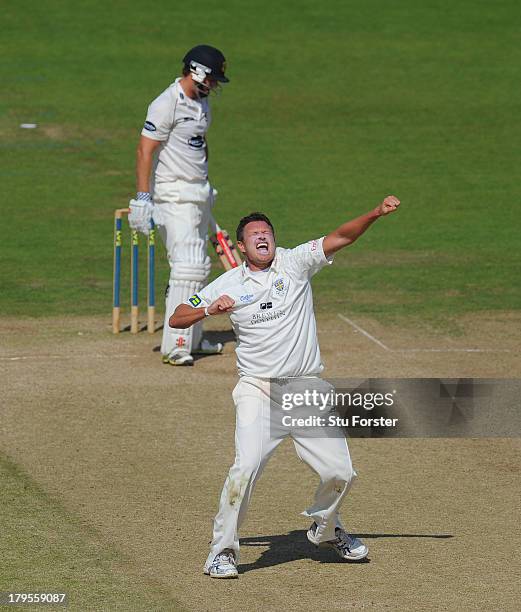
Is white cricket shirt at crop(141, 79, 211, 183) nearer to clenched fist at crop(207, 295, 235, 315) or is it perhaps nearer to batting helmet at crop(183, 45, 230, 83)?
batting helmet at crop(183, 45, 230, 83)

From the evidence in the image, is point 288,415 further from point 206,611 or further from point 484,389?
point 484,389

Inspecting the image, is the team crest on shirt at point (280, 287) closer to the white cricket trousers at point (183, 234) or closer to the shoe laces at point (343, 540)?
the shoe laces at point (343, 540)

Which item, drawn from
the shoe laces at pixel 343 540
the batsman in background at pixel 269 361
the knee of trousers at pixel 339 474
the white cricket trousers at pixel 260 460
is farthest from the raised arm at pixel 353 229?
the shoe laces at pixel 343 540

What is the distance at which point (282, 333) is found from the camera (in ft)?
27.9

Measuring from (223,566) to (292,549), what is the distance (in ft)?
2.47

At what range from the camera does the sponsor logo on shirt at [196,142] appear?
1370 cm

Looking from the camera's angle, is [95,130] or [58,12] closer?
[95,130]

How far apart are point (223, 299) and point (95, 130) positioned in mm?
16837

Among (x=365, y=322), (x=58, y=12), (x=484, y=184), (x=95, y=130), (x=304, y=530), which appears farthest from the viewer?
(x=58, y=12)

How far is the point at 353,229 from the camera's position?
28.0 feet

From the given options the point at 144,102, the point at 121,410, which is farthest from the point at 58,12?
the point at 121,410

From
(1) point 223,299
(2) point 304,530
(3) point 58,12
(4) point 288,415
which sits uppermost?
(3) point 58,12

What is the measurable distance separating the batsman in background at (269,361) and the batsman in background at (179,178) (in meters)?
4.89

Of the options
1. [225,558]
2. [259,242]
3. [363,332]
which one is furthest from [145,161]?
[225,558]
